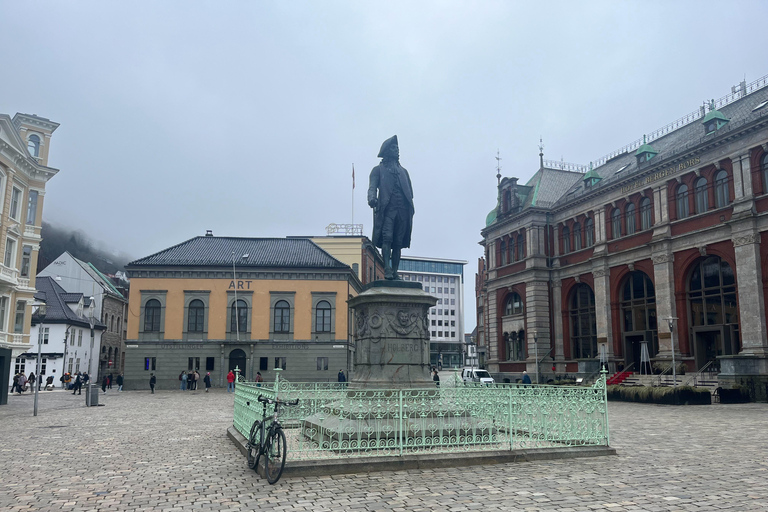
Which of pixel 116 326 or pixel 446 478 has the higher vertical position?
pixel 116 326

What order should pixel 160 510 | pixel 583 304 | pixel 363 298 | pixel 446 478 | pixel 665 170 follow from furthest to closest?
pixel 583 304
pixel 665 170
pixel 363 298
pixel 446 478
pixel 160 510

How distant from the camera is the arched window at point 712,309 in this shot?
103ft

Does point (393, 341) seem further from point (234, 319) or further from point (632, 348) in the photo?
point (234, 319)

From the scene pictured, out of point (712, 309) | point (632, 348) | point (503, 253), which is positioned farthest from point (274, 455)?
point (503, 253)

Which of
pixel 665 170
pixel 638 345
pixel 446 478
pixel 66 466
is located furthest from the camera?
pixel 638 345

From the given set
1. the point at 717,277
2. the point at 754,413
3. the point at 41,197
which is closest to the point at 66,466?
the point at 754,413

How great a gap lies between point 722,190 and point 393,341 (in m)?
27.7

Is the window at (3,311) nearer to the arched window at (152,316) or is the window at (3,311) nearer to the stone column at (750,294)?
the arched window at (152,316)

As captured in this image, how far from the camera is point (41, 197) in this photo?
3086cm

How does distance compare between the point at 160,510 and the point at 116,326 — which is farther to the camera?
the point at 116,326

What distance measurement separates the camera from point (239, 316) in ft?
155

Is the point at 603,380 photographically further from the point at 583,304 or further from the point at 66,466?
the point at 583,304

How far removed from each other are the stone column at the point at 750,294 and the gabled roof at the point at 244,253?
27.8 meters

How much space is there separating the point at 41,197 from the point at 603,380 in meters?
29.9
